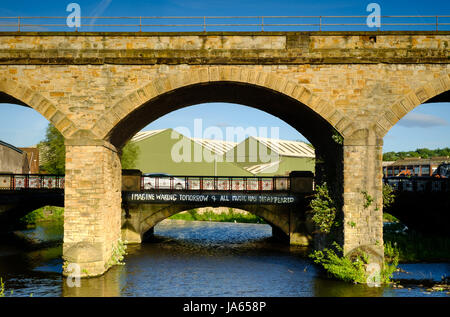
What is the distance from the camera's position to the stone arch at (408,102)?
46.9 ft

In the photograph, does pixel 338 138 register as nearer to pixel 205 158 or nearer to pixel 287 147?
pixel 205 158

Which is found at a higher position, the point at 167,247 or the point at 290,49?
the point at 290,49

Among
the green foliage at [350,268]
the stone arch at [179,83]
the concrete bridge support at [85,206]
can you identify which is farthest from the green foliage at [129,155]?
the green foliage at [350,268]

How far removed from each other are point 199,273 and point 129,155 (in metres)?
27.5

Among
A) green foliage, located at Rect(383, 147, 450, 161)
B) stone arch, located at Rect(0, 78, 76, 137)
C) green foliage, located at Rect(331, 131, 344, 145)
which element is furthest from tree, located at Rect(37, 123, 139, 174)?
green foliage, located at Rect(383, 147, 450, 161)

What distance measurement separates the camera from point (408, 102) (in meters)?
14.3

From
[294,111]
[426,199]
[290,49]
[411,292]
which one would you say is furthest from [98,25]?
[426,199]

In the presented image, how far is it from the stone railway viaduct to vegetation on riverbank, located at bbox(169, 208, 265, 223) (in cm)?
2175

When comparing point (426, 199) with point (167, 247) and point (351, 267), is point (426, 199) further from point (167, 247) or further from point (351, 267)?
point (167, 247)

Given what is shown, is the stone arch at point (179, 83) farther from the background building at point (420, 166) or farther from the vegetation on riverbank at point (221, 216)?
the background building at point (420, 166)

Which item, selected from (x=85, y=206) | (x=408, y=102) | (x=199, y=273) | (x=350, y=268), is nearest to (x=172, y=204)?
(x=199, y=273)

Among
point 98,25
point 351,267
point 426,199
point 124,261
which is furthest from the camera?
point 426,199
